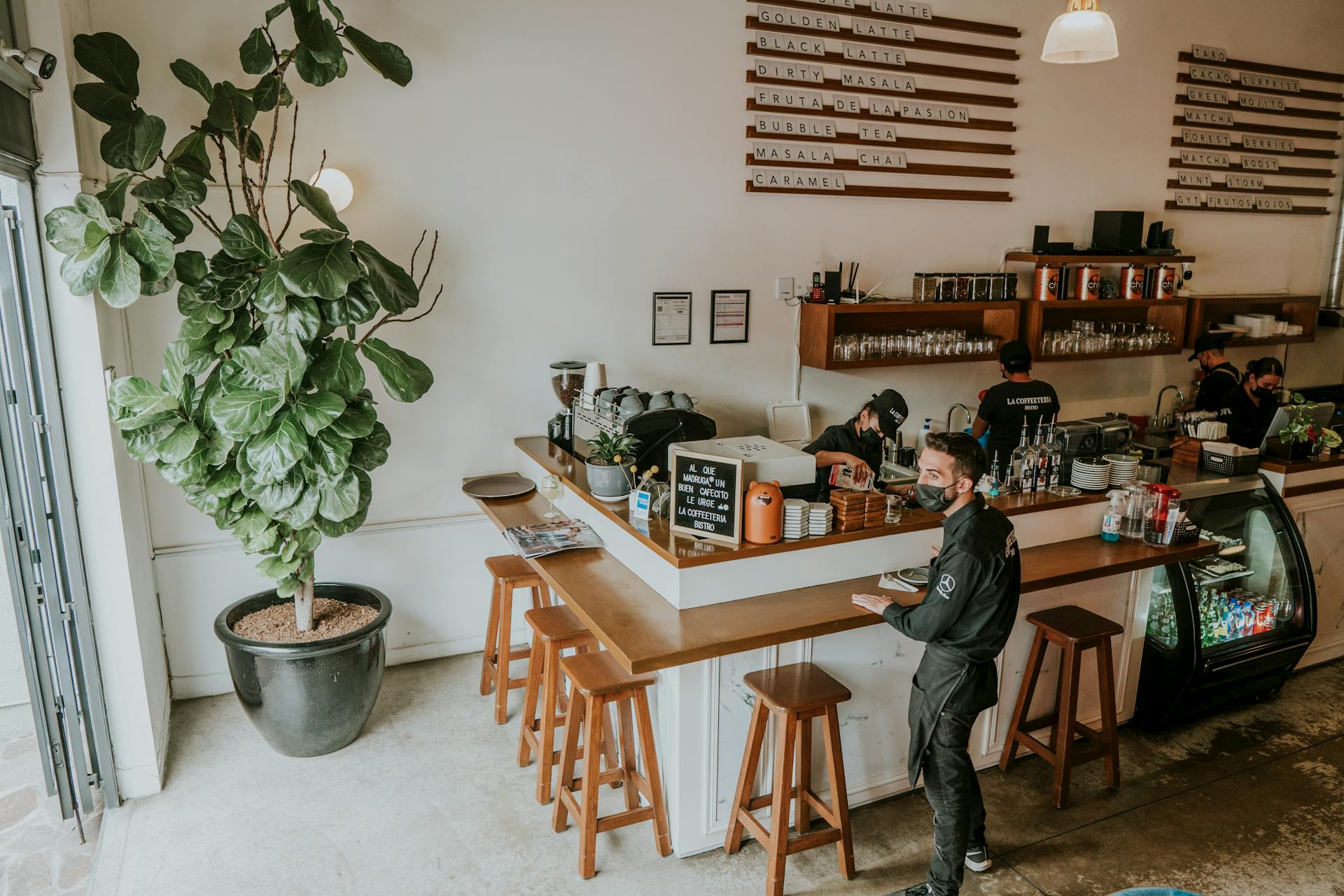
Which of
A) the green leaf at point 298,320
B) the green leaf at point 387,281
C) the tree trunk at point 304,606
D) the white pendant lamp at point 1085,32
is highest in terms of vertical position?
the white pendant lamp at point 1085,32

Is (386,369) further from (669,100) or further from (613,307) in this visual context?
(669,100)

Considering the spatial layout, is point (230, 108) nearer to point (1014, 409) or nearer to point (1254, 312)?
point (1014, 409)

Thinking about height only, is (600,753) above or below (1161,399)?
below

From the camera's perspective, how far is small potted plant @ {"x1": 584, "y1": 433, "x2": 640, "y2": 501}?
3594 mm

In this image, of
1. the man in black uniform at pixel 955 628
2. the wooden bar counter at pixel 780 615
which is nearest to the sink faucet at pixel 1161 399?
the wooden bar counter at pixel 780 615

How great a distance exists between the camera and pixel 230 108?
134 inches

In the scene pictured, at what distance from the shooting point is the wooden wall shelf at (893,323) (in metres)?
5.17

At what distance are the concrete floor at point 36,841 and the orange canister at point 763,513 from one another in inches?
103

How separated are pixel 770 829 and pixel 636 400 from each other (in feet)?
6.18

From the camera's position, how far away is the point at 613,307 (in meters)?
4.86

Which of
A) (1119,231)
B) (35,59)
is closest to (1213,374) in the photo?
(1119,231)

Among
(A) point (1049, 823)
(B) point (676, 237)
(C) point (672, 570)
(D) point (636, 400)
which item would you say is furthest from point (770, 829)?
(B) point (676, 237)

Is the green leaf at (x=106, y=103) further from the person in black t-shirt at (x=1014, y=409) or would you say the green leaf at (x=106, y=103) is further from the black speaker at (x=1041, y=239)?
the black speaker at (x=1041, y=239)

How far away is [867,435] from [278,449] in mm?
2569
